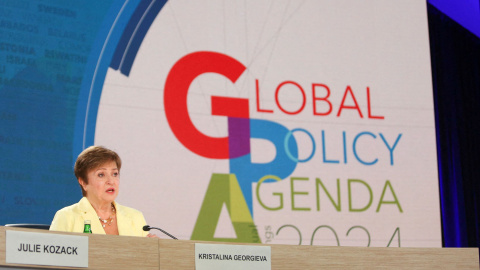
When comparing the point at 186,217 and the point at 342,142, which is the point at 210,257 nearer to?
the point at 186,217

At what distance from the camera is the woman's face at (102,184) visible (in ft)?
9.11

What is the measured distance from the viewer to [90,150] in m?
2.82

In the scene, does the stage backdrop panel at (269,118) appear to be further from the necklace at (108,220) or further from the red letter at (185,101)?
the necklace at (108,220)

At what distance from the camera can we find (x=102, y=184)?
9.12ft

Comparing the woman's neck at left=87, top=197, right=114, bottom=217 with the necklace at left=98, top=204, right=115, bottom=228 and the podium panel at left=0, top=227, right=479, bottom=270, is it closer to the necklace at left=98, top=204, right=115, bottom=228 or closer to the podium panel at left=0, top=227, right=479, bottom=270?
the necklace at left=98, top=204, right=115, bottom=228

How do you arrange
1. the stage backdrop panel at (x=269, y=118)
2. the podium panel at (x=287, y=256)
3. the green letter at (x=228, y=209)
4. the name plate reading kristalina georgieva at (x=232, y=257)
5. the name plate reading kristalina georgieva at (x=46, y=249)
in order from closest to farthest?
the name plate reading kristalina georgieva at (x=46, y=249)
the podium panel at (x=287, y=256)
the name plate reading kristalina georgieva at (x=232, y=257)
the stage backdrop panel at (x=269, y=118)
the green letter at (x=228, y=209)

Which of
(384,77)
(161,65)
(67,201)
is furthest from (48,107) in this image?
(384,77)

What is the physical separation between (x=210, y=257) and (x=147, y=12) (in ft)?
7.38

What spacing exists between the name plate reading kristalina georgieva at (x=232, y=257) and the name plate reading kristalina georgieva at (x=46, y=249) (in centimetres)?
36

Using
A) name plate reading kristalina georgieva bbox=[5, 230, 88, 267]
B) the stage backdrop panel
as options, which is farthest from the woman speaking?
the stage backdrop panel

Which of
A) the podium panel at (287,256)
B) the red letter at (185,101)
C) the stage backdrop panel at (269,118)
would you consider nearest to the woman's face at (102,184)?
the podium panel at (287,256)

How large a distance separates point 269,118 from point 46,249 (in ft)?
8.49

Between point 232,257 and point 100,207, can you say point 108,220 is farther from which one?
point 232,257

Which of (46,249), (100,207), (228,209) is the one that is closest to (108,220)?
(100,207)
